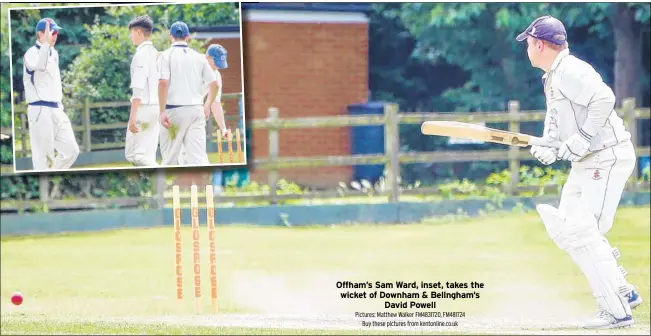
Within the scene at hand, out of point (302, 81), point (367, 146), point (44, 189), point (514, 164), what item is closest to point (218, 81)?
point (44, 189)

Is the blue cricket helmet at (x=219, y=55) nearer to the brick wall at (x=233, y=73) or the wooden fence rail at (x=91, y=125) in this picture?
the brick wall at (x=233, y=73)

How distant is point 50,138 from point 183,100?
2.72 feet

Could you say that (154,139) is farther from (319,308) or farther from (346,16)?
(346,16)

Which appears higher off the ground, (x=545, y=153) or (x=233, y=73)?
(x=233, y=73)

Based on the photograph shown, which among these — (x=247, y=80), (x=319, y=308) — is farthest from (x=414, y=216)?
(x=247, y=80)

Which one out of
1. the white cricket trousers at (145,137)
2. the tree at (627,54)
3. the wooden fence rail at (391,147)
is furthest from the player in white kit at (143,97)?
the tree at (627,54)

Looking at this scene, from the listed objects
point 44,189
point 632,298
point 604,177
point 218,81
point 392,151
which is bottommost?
point 44,189

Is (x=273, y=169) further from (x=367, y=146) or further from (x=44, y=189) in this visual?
(x=367, y=146)

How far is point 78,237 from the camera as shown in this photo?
14.4 meters

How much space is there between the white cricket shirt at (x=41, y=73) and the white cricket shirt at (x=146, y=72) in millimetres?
450

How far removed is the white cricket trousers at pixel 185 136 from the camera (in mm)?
7527

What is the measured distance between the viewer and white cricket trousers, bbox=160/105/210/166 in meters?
7.53

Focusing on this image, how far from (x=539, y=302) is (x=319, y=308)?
190 cm

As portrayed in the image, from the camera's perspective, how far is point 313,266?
13242mm
